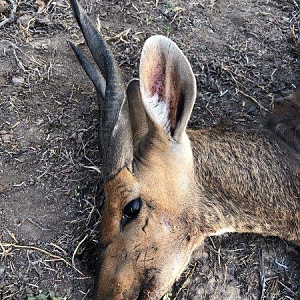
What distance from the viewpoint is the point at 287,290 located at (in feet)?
13.4

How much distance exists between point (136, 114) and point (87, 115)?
3.78 ft

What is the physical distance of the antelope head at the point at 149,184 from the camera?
10.8 ft

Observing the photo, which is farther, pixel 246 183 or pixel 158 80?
pixel 246 183

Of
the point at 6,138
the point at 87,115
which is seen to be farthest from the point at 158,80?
the point at 6,138

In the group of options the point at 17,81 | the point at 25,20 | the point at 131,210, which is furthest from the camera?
the point at 25,20

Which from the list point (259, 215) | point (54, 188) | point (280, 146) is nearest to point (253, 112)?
point (280, 146)

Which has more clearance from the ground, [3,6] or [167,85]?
[167,85]

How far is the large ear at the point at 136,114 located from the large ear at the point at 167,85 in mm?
317

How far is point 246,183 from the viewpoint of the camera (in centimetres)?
371

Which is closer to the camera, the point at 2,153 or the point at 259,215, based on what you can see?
the point at 259,215

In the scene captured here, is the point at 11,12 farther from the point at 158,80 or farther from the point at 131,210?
the point at 131,210

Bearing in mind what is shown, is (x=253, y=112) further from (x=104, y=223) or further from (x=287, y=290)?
(x=104, y=223)

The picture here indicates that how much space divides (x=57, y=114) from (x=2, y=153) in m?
0.59

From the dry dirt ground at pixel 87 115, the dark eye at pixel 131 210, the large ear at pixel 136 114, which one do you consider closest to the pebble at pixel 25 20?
the dry dirt ground at pixel 87 115
